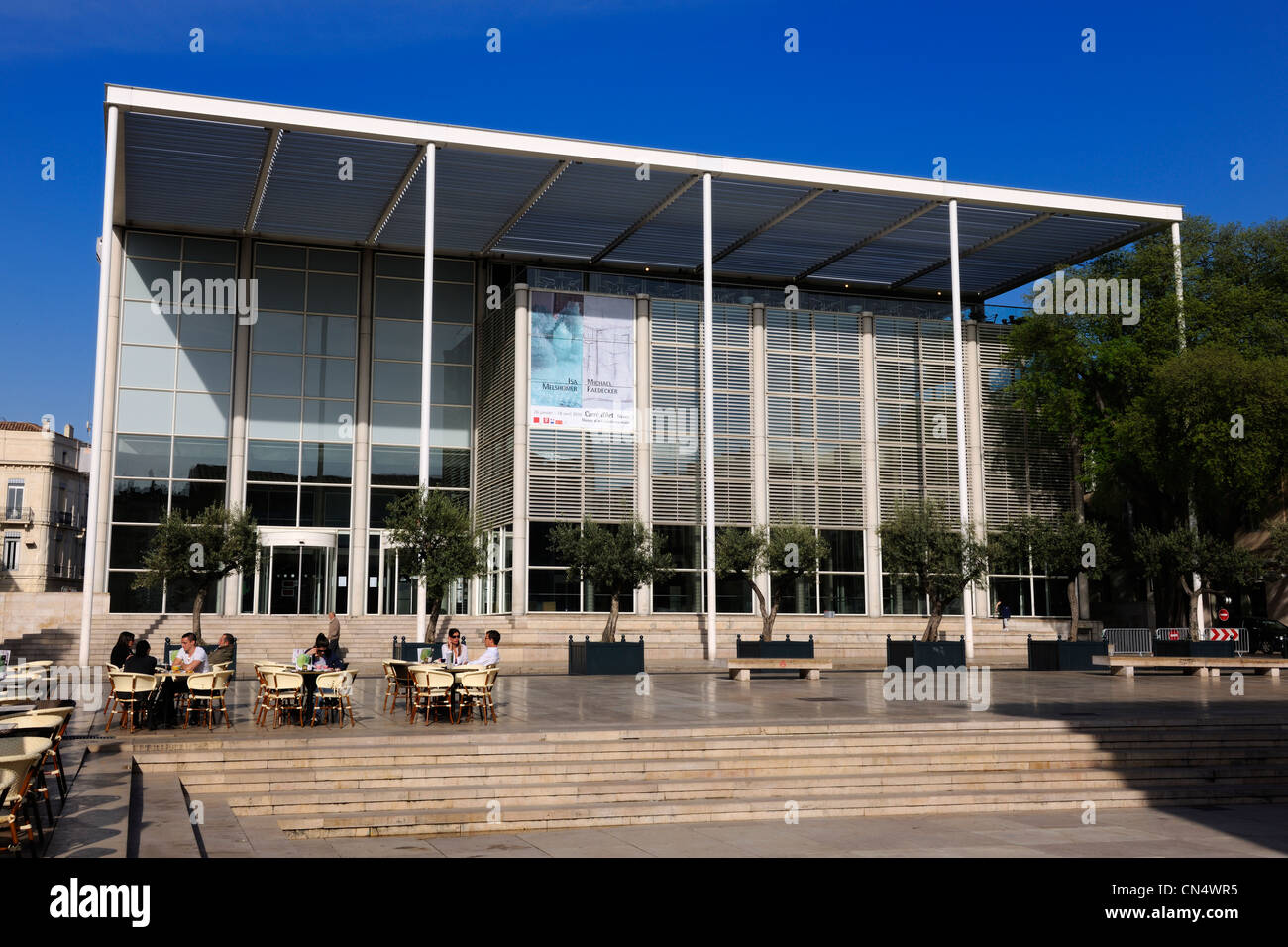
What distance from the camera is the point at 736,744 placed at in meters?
13.9

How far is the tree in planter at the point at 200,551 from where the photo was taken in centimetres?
3184

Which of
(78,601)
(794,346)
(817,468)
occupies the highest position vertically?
(794,346)

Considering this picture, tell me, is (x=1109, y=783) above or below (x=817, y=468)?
below

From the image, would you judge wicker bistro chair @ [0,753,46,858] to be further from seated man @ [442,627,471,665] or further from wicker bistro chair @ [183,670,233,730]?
seated man @ [442,627,471,665]

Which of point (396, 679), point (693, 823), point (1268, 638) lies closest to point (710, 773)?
point (693, 823)

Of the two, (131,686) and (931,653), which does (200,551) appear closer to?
(131,686)

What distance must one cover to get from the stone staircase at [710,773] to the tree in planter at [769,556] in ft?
63.0

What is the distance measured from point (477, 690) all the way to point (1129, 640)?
81.7 ft

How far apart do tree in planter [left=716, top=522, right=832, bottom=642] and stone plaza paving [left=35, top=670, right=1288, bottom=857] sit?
45.6 ft

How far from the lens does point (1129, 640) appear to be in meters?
33.8

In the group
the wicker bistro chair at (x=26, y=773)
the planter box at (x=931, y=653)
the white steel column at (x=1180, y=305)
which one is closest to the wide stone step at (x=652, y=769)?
the wicker bistro chair at (x=26, y=773)
